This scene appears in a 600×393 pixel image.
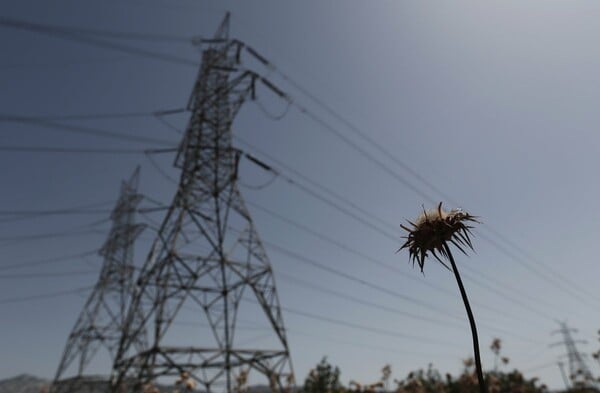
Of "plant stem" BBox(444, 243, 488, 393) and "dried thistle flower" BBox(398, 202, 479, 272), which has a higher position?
"dried thistle flower" BBox(398, 202, 479, 272)

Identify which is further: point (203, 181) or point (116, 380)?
point (203, 181)

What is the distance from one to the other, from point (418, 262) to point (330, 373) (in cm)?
5992

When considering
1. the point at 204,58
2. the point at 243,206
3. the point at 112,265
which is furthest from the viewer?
the point at 112,265

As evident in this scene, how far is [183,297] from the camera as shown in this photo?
1377 cm

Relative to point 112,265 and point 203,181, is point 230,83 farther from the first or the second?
point 112,265

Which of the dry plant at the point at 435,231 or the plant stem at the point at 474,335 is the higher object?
the dry plant at the point at 435,231

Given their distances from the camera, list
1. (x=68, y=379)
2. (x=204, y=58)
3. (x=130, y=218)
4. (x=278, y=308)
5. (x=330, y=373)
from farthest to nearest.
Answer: (x=330, y=373)
(x=130, y=218)
(x=68, y=379)
(x=204, y=58)
(x=278, y=308)

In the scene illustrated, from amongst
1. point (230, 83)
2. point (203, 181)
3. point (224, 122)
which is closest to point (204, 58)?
point (230, 83)

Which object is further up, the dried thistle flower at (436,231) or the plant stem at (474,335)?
the dried thistle flower at (436,231)

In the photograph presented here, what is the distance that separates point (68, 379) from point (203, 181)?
19635 mm

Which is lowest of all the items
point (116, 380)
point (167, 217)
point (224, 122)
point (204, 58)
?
point (116, 380)

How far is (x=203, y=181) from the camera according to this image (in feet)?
56.5

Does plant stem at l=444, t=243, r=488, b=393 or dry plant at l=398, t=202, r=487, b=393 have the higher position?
dry plant at l=398, t=202, r=487, b=393

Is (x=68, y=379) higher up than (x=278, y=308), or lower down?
lower down
